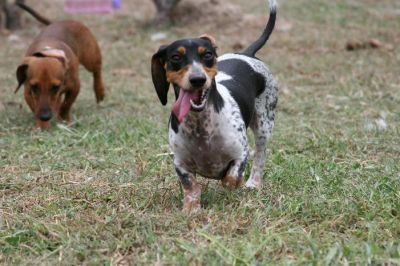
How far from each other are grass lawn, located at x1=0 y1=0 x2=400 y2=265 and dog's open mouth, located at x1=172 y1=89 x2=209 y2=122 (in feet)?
1.88

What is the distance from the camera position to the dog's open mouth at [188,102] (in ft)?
12.0

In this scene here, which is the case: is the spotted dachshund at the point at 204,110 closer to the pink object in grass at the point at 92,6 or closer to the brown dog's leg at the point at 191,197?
the brown dog's leg at the point at 191,197

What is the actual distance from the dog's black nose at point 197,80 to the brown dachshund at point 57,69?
337 cm

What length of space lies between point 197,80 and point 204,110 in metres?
0.35

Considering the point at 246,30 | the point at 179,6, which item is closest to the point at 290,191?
the point at 246,30

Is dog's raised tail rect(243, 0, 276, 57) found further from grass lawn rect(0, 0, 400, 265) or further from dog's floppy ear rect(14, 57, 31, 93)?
dog's floppy ear rect(14, 57, 31, 93)

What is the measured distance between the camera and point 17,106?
778 cm

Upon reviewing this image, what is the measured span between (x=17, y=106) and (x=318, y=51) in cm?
473

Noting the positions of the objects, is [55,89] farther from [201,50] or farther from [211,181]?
[201,50]

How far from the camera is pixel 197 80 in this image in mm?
3533

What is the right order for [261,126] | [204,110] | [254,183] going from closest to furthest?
[204,110] → [254,183] → [261,126]

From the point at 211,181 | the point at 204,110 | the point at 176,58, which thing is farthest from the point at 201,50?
the point at 211,181

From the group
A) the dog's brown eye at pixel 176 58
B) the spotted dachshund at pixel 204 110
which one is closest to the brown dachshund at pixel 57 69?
the spotted dachshund at pixel 204 110

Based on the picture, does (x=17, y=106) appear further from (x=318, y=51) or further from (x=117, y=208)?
(x=318, y=51)
